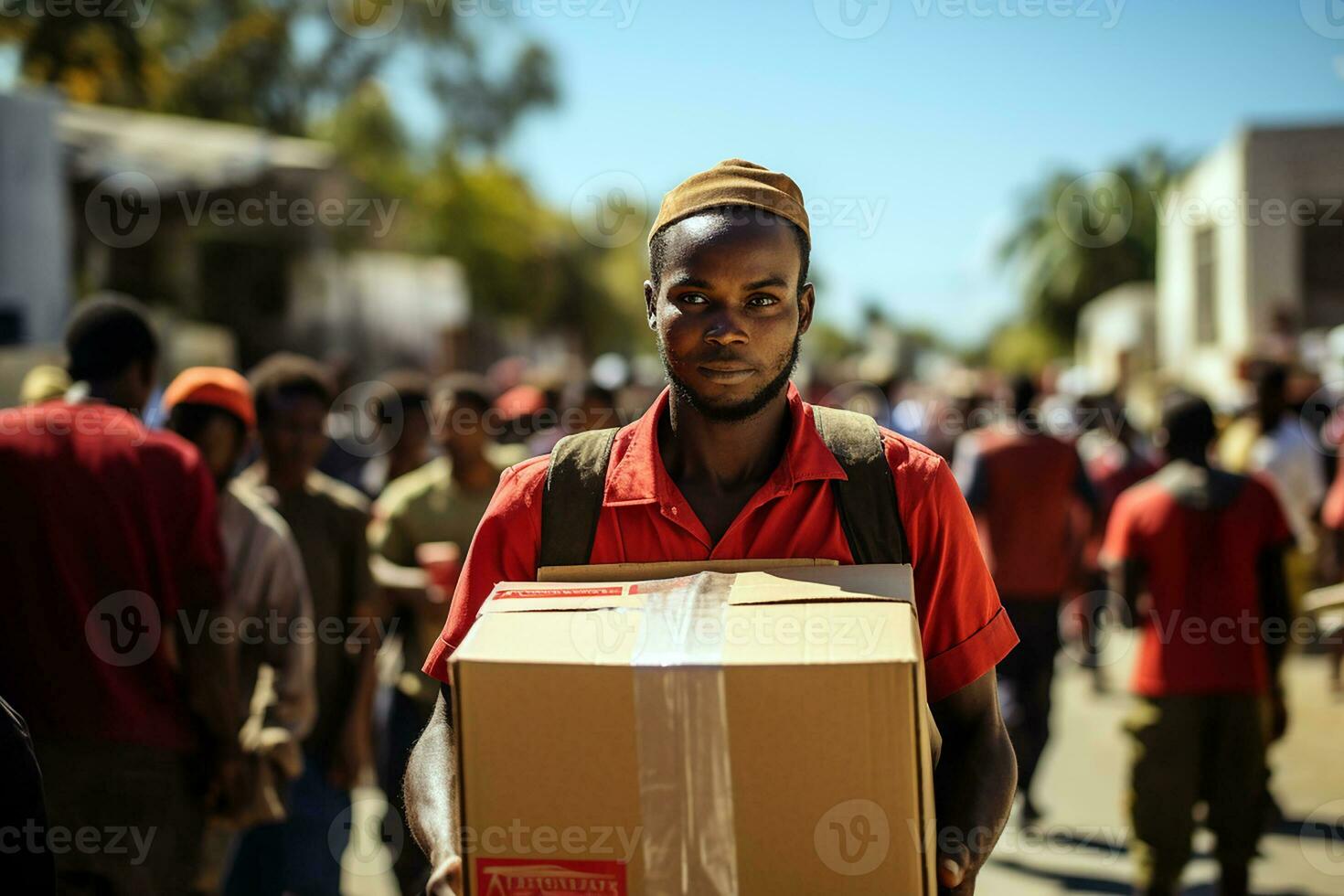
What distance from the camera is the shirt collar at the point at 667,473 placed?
2.12m

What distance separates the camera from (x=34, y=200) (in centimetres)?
1125

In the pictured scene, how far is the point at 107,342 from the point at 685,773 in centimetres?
267

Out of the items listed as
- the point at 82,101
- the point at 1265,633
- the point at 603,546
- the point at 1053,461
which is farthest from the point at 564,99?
the point at 603,546

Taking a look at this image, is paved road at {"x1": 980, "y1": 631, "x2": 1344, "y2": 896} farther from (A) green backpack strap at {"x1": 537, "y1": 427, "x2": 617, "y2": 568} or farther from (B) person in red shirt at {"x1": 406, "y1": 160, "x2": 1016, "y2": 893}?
(A) green backpack strap at {"x1": 537, "y1": 427, "x2": 617, "y2": 568}

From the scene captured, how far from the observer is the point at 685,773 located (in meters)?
1.73

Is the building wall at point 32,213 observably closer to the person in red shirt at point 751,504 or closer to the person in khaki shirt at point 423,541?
the person in khaki shirt at point 423,541

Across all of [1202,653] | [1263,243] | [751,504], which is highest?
[1263,243]

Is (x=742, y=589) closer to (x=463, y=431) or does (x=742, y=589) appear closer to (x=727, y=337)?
(x=727, y=337)

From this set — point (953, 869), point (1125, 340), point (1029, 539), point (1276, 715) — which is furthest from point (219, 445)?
point (1125, 340)

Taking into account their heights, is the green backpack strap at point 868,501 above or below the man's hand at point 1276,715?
above

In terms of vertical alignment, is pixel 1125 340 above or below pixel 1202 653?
above

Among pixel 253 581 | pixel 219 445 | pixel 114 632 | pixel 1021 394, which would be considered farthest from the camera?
pixel 1021 394

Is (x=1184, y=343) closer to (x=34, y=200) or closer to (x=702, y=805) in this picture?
(x=34, y=200)

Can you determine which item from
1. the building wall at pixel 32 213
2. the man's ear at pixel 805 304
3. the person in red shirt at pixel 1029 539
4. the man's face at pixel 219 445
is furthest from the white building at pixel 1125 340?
the man's ear at pixel 805 304
